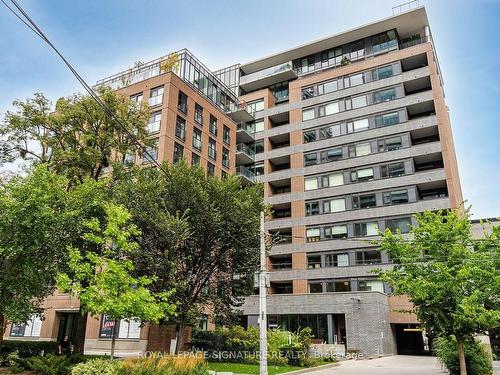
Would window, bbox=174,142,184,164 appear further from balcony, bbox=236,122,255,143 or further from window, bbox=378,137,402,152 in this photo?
window, bbox=378,137,402,152

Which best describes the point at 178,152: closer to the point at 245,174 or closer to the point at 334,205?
the point at 245,174

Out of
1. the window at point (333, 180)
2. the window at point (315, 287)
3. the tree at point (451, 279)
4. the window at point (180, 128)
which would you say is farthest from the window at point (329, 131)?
the tree at point (451, 279)

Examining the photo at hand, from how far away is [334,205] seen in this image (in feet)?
165

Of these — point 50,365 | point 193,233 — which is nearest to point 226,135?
point 193,233

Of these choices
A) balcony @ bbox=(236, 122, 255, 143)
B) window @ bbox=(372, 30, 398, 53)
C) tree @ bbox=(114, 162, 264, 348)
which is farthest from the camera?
balcony @ bbox=(236, 122, 255, 143)

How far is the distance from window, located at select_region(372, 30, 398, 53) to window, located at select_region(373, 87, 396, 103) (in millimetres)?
6815

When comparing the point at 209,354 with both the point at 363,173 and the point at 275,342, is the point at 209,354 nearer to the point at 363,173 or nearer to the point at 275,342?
the point at 275,342

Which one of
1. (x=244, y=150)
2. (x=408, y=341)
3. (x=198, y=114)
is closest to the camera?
(x=408, y=341)

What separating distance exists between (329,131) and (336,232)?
13086 millimetres

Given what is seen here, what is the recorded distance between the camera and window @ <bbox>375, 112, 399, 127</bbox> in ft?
161

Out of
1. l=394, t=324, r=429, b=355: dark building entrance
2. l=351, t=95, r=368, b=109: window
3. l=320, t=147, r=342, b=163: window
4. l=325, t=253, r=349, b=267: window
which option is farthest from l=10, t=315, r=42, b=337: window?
l=351, t=95, r=368, b=109: window

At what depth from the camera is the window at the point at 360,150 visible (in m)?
50.1

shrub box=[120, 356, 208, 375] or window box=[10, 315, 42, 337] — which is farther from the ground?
window box=[10, 315, 42, 337]

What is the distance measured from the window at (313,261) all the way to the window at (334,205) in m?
5.56
